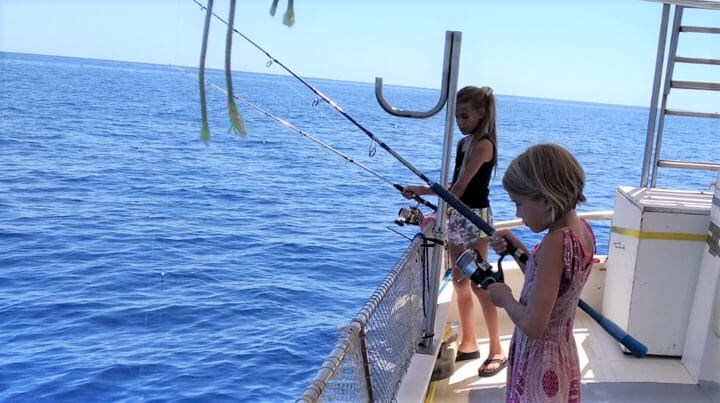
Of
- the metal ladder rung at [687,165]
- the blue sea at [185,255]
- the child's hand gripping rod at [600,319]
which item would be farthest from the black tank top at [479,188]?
the metal ladder rung at [687,165]

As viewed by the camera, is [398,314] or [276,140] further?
[276,140]

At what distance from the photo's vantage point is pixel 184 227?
46.1 ft

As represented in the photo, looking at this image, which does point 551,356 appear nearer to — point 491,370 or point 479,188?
point 479,188

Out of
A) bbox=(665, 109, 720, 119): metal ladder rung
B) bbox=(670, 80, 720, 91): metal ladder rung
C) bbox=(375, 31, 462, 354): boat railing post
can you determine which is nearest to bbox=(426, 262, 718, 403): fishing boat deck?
bbox=(375, 31, 462, 354): boat railing post

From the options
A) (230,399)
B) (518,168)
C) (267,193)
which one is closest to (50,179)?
(267,193)

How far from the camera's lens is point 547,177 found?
1.86 meters

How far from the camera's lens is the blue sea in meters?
7.41

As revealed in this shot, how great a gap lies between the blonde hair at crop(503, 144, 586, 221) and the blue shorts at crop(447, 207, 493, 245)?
1.31 m

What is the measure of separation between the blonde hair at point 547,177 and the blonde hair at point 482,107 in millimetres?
1196

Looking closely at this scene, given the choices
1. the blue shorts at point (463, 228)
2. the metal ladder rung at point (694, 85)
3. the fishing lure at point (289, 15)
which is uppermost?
the fishing lure at point (289, 15)

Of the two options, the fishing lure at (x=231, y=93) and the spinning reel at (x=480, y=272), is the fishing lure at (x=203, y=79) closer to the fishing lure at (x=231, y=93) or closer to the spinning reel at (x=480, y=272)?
the fishing lure at (x=231, y=93)

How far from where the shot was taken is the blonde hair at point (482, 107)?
10.2 ft

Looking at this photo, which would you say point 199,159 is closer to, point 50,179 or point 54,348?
point 50,179

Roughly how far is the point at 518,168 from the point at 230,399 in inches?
213
